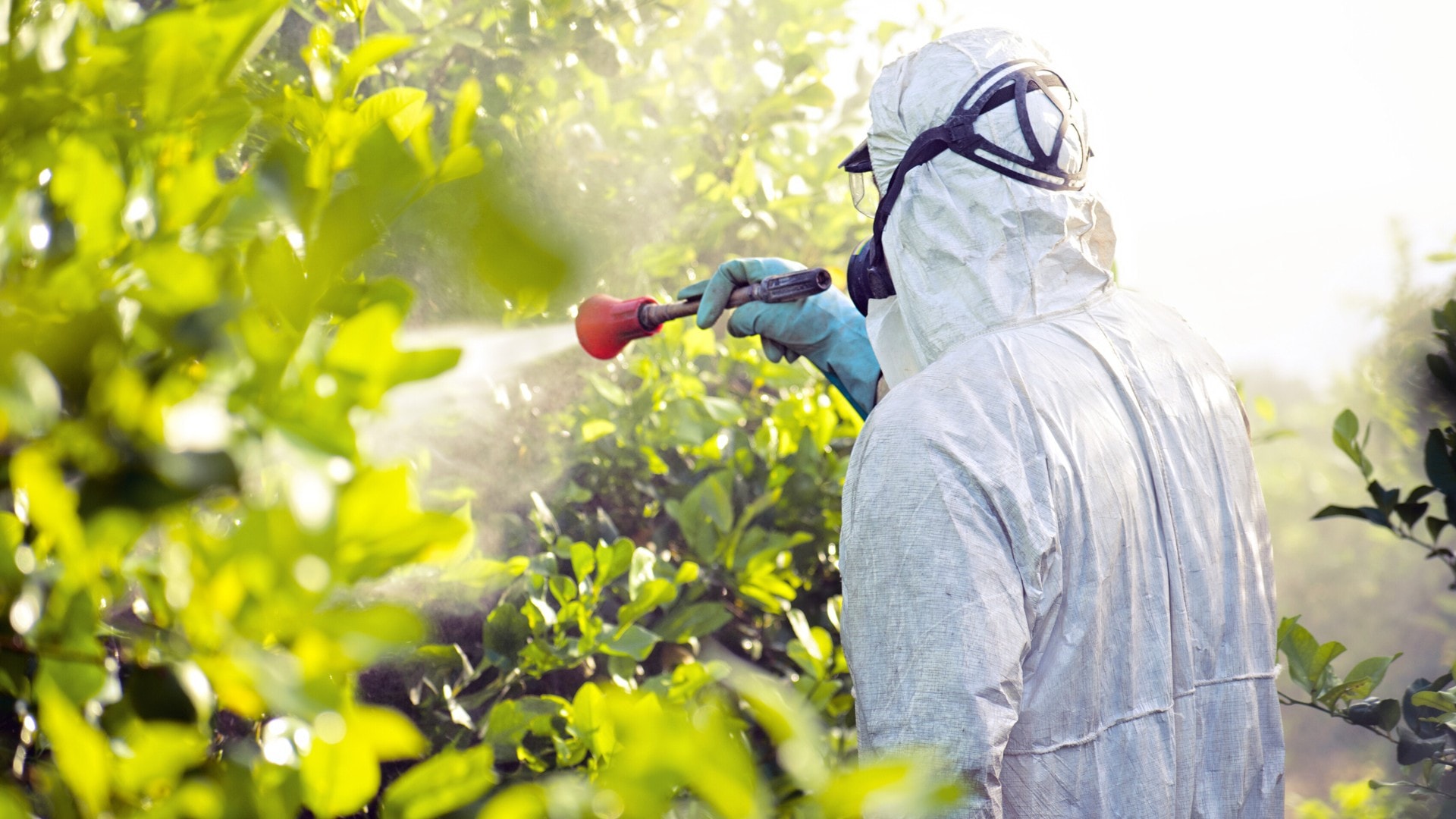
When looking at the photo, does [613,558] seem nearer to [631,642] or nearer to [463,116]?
[631,642]

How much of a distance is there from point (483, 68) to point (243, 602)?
1891mm

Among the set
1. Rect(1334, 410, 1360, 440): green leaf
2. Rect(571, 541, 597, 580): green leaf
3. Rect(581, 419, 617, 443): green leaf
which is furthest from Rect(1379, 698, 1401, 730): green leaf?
Rect(581, 419, 617, 443): green leaf

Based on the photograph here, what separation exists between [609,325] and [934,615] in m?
0.97

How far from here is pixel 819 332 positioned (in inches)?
82.7

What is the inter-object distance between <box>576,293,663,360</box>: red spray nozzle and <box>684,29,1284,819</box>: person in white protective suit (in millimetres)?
482

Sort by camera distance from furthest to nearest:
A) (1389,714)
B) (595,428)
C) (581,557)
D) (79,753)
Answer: (595,428) < (1389,714) < (581,557) < (79,753)

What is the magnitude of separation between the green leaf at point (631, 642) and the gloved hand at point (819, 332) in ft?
2.31

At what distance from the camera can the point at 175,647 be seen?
412mm

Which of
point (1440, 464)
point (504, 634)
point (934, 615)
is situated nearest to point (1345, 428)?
point (1440, 464)

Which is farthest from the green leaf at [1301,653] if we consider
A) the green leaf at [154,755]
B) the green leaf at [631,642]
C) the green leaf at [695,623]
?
the green leaf at [154,755]

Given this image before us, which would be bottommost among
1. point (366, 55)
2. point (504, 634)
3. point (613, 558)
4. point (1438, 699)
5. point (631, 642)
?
point (504, 634)

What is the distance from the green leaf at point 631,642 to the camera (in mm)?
1569

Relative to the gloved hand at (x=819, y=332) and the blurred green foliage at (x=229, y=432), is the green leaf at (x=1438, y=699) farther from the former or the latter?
the blurred green foliage at (x=229, y=432)

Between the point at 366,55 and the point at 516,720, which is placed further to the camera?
the point at 516,720
